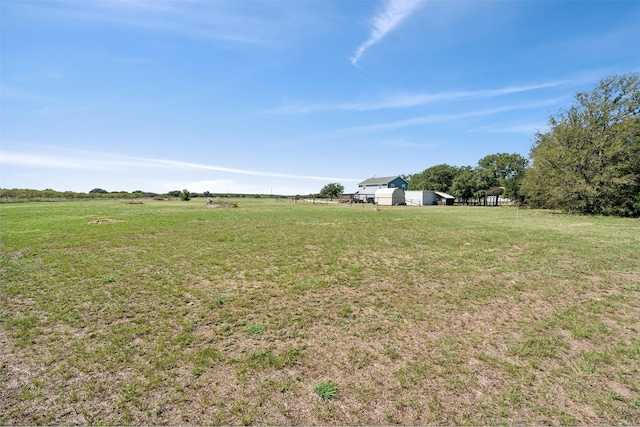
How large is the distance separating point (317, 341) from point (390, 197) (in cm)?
6178

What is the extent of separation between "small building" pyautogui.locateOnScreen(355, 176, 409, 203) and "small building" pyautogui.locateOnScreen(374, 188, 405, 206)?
1377 centimetres

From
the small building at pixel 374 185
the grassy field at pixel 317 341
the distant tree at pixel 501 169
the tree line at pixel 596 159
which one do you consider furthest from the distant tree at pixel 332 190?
the grassy field at pixel 317 341

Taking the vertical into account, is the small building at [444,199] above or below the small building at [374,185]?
below

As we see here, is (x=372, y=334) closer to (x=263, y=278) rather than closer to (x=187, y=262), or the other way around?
(x=263, y=278)

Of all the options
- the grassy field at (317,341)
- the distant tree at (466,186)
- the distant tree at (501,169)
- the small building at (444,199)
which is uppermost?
the distant tree at (501,169)

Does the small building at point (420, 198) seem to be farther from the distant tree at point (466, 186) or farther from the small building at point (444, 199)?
the distant tree at point (466, 186)

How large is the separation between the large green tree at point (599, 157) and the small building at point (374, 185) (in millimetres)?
48862

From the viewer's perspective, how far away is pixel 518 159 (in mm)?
73125

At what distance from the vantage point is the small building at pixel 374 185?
82375mm

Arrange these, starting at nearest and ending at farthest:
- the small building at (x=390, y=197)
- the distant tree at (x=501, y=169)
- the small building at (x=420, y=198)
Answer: the small building at (x=390, y=197), the small building at (x=420, y=198), the distant tree at (x=501, y=169)

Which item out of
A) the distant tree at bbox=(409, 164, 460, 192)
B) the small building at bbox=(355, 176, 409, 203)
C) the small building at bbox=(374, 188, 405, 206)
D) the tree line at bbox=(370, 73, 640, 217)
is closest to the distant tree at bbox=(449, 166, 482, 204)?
the distant tree at bbox=(409, 164, 460, 192)

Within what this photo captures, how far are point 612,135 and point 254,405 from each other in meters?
45.8

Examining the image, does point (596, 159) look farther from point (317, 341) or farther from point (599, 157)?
point (317, 341)

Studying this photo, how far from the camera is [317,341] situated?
16.5 feet
